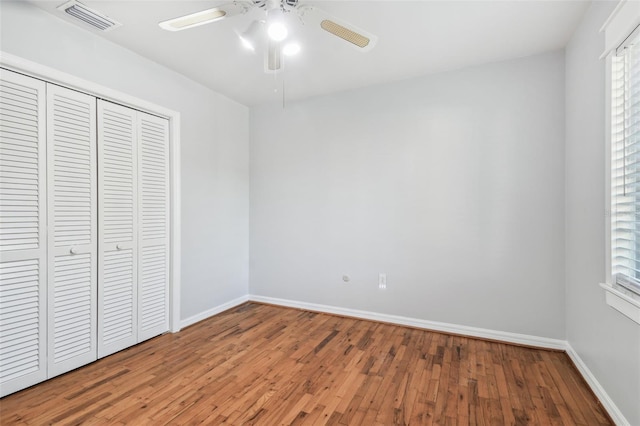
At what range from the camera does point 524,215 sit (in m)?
2.57

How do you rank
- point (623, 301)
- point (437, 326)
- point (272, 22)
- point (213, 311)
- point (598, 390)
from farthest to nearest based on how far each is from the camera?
point (213, 311) → point (437, 326) → point (598, 390) → point (272, 22) → point (623, 301)

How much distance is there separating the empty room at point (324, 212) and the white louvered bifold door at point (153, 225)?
0.02m

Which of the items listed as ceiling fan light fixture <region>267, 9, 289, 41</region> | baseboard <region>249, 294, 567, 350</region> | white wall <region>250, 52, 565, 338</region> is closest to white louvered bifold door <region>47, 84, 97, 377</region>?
ceiling fan light fixture <region>267, 9, 289, 41</region>

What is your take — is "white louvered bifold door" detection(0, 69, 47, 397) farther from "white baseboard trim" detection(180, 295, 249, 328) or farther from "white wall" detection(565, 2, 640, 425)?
"white wall" detection(565, 2, 640, 425)

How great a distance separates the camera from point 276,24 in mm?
1661

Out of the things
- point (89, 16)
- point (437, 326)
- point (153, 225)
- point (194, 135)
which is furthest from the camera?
point (194, 135)

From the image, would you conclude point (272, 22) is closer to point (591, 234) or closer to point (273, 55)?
point (273, 55)

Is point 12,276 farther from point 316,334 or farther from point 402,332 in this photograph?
point 402,332

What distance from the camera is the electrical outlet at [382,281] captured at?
3145mm

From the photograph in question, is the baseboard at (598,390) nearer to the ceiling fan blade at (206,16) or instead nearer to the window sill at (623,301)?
the window sill at (623,301)

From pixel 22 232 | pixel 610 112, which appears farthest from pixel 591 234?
pixel 22 232

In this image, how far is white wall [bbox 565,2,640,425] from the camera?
1555mm

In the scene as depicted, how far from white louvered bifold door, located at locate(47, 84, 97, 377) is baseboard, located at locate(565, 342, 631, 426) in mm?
3445

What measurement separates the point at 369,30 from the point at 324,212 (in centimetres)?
188
